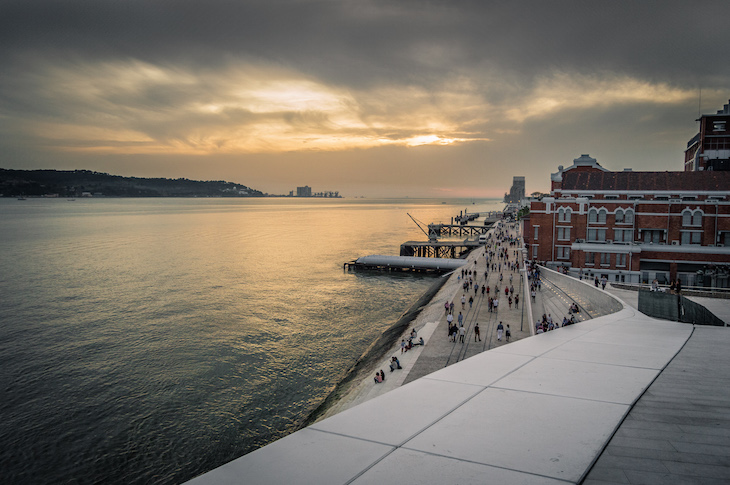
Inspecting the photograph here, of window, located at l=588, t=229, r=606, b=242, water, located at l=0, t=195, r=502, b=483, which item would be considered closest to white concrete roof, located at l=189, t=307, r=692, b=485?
water, located at l=0, t=195, r=502, b=483

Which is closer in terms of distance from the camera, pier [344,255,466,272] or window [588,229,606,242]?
window [588,229,606,242]

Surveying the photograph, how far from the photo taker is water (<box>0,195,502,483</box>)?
20906 mm

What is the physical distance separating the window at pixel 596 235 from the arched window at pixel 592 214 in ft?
3.50

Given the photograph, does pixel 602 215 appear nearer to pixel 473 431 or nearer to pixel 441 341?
pixel 441 341

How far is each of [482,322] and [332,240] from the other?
8672 cm

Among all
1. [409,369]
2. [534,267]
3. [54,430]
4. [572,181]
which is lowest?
[54,430]

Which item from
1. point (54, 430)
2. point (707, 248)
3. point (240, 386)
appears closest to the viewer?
point (54, 430)

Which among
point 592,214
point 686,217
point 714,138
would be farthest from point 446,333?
point 714,138

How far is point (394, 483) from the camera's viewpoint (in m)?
4.11

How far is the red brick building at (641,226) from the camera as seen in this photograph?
39.0m

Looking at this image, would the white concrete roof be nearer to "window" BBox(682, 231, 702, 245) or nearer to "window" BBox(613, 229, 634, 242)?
"window" BBox(613, 229, 634, 242)

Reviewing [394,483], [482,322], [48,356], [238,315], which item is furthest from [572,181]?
[48,356]

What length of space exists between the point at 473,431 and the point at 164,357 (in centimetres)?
3150

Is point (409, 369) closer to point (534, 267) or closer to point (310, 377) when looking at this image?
point (310, 377)
